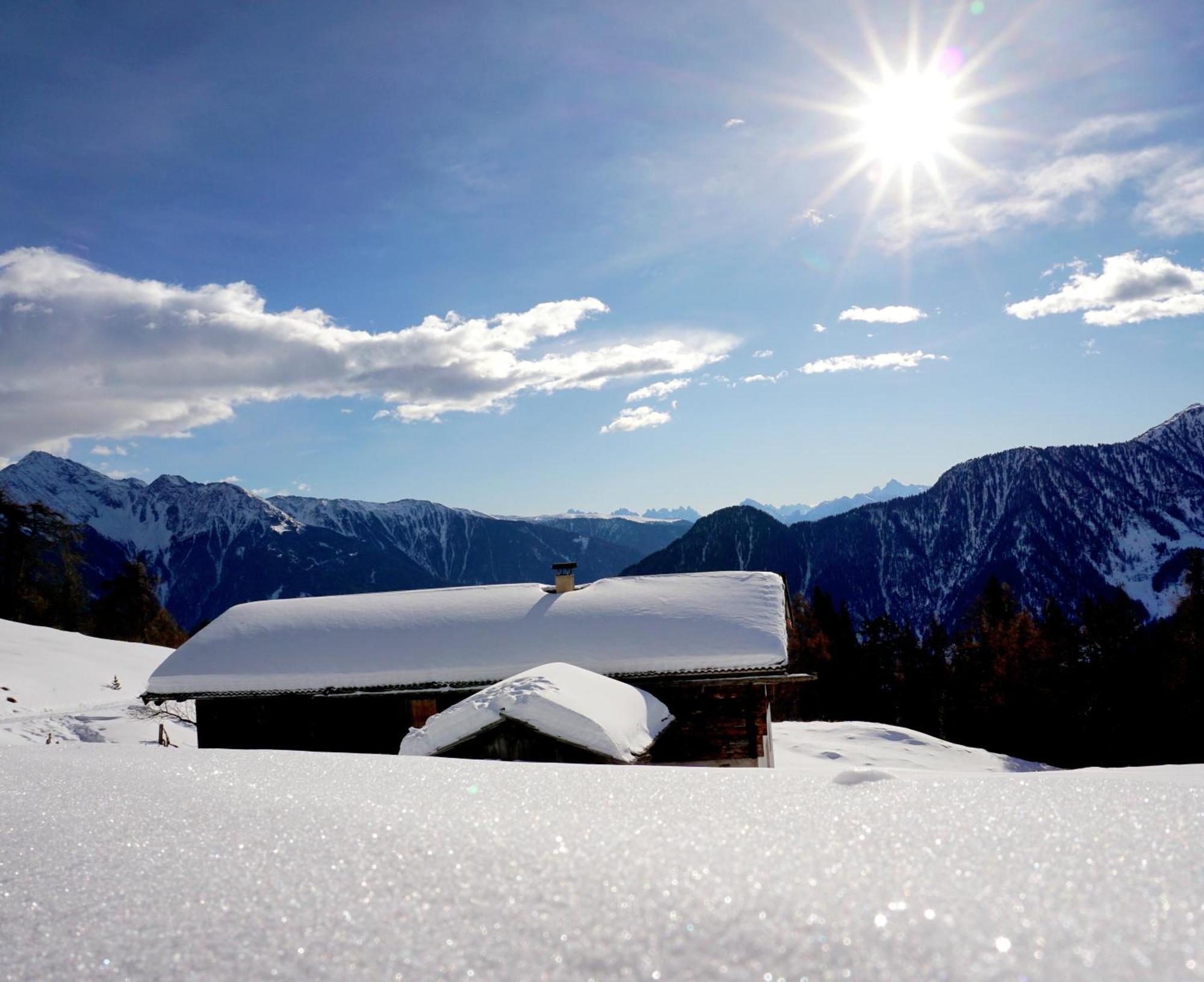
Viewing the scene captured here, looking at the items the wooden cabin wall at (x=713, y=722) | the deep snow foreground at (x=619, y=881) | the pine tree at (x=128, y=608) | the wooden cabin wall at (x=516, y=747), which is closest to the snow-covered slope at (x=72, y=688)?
the wooden cabin wall at (x=713, y=722)

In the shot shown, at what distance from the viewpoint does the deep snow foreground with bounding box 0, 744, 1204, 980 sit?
1278mm

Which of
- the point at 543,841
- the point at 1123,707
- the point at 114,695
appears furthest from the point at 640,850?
the point at 1123,707

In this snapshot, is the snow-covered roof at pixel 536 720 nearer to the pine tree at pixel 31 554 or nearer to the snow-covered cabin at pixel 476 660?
the snow-covered cabin at pixel 476 660

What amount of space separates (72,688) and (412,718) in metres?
16.9

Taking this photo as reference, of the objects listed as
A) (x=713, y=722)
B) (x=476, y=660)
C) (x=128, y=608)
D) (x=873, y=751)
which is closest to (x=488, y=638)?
(x=476, y=660)

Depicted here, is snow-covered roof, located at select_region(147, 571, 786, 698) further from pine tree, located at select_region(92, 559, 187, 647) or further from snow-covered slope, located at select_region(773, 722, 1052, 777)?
pine tree, located at select_region(92, 559, 187, 647)

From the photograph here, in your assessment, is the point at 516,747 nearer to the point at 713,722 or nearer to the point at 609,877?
the point at 713,722

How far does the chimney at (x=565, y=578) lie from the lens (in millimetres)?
17391

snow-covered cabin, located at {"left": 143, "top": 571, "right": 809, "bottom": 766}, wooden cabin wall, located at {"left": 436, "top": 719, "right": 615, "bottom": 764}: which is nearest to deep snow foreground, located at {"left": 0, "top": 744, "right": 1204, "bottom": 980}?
wooden cabin wall, located at {"left": 436, "top": 719, "right": 615, "bottom": 764}

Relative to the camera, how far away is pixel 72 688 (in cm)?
2455

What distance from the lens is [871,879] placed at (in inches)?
59.4

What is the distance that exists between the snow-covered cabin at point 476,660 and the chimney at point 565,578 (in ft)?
1.68

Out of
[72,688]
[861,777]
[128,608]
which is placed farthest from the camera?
[128,608]

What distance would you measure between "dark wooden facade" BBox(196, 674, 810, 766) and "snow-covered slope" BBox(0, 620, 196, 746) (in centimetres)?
402
